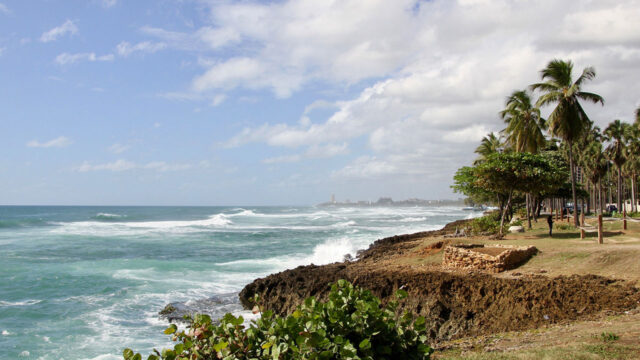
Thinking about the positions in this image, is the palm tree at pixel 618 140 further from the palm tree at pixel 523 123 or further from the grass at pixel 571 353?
the grass at pixel 571 353

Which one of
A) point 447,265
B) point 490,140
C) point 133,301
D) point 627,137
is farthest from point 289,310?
point 627,137

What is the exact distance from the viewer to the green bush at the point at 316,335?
3.05 m

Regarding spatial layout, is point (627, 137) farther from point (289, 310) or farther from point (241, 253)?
point (289, 310)

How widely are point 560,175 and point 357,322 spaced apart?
21854 millimetres

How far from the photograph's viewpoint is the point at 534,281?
1145 centimetres

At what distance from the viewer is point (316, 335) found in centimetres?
298

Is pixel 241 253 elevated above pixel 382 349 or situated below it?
below

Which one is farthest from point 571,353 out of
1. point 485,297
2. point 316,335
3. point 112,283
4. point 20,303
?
point 112,283

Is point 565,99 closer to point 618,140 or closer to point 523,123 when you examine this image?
point 523,123

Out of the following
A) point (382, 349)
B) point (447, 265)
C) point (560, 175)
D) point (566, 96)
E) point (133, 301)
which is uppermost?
point (566, 96)

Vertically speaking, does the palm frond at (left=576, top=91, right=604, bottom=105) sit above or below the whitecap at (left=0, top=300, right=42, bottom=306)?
above

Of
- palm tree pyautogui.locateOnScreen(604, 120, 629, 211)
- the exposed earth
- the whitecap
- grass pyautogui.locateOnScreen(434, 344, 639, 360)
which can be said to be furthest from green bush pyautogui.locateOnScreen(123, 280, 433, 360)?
palm tree pyautogui.locateOnScreen(604, 120, 629, 211)

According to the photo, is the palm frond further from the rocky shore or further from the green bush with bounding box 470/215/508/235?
the rocky shore

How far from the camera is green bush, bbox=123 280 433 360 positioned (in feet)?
10.0
